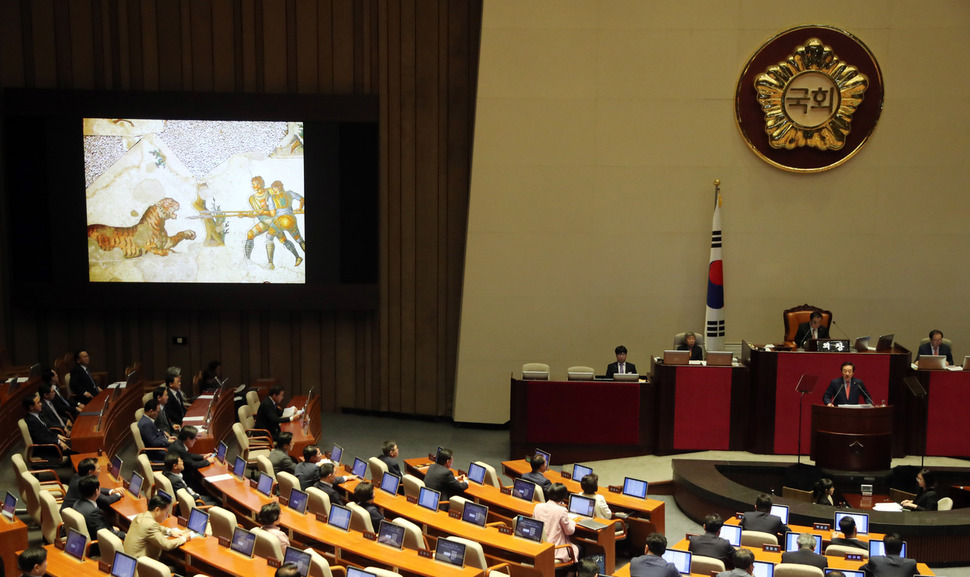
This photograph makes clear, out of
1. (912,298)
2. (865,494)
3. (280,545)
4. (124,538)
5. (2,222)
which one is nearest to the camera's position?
(280,545)

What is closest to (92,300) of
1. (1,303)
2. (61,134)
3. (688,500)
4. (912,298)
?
(1,303)

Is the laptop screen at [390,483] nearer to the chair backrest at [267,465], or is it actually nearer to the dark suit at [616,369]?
the chair backrest at [267,465]

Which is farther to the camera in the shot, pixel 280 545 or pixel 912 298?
pixel 912 298

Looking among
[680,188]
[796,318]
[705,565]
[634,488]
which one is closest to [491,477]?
[634,488]

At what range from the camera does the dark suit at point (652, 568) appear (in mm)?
6555

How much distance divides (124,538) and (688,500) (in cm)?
570

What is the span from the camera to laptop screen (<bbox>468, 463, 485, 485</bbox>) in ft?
30.9

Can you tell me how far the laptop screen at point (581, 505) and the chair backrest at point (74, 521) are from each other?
414cm

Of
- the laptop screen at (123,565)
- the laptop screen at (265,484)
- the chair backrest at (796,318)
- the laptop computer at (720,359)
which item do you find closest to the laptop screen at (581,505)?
the laptop screen at (265,484)

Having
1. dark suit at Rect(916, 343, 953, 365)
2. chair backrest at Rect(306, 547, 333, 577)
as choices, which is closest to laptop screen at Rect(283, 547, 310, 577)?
chair backrest at Rect(306, 547, 333, 577)

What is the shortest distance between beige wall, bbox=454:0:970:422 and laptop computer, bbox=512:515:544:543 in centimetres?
580

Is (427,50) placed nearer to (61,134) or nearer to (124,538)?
(61,134)

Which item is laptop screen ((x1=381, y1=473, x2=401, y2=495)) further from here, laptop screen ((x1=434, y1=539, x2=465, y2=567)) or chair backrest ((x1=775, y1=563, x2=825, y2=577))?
chair backrest ((x1=775, y1=563, x2=825, y2=577))

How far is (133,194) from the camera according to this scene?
43.6 ft
